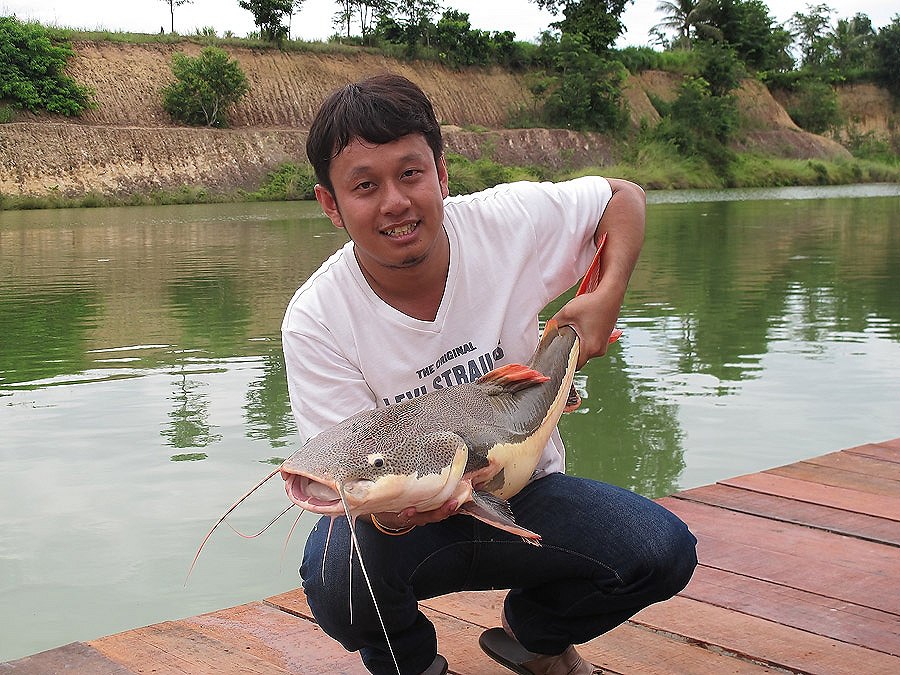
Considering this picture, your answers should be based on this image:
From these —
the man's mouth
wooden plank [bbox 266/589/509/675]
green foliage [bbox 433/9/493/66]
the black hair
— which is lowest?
wooden plank [bbox 266/589/509/675]

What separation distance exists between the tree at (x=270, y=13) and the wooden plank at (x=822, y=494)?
40.3 m

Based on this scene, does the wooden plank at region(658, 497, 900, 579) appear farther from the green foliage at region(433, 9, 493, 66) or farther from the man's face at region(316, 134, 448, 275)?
the green foliage at region(433, 9, 493, 66)

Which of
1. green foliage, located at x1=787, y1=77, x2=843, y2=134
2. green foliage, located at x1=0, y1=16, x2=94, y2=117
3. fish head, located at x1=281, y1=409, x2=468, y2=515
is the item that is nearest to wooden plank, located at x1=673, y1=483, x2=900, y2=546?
fish head, located at x1=281, y1=409, x2=468, y2=515

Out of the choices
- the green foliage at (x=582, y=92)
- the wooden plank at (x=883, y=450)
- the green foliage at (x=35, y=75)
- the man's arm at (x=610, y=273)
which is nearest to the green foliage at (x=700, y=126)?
the green foliage at (x=582, y=92)

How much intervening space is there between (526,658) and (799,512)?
1.40 meters

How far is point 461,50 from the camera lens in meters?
45.6

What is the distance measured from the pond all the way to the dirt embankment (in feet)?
68.1

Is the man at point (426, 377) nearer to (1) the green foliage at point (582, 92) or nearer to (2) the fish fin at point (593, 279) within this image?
(2) the fish fin at point (593, 279)

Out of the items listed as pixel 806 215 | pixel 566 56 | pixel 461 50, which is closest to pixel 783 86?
pixel 566 56

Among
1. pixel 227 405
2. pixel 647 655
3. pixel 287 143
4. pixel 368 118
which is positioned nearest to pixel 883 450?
pixel 647 655

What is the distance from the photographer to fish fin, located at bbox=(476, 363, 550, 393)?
2002 millimetres

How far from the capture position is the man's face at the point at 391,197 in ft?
6.86

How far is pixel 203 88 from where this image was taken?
36844 mm

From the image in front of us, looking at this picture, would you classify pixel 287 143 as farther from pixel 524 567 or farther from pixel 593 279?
pixel 524 567
